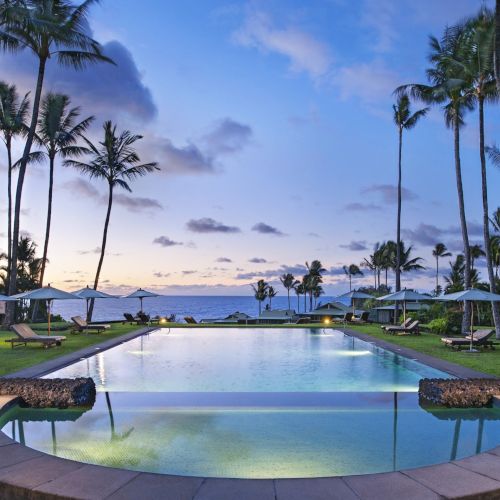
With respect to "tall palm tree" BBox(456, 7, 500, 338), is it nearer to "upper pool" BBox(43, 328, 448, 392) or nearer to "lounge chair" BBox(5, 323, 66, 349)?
"upper pool" BBox(43, 328, 448, 392)

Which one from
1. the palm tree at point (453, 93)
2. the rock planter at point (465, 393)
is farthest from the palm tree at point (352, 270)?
the rock planter at point (465, 393)

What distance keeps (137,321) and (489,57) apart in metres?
20.2

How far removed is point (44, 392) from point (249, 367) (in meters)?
5.88

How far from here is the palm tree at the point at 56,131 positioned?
78.2 feet

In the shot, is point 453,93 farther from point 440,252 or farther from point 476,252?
point 440,252

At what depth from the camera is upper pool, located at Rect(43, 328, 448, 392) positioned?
973cm

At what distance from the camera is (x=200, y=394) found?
8789 millimetres

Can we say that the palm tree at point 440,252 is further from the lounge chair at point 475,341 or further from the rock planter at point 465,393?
the rock planter at point 465,393

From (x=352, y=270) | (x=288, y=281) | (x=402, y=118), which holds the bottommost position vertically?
(x=288, y=281)

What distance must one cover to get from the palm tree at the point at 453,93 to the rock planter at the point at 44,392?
15.8 m

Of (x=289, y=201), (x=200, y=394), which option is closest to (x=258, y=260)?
(x=289, y=201)

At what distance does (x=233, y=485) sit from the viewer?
4023mm

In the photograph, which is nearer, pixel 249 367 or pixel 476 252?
pixel 249 367

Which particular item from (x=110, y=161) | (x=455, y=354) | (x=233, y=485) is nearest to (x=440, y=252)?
(x=110, y=161)
